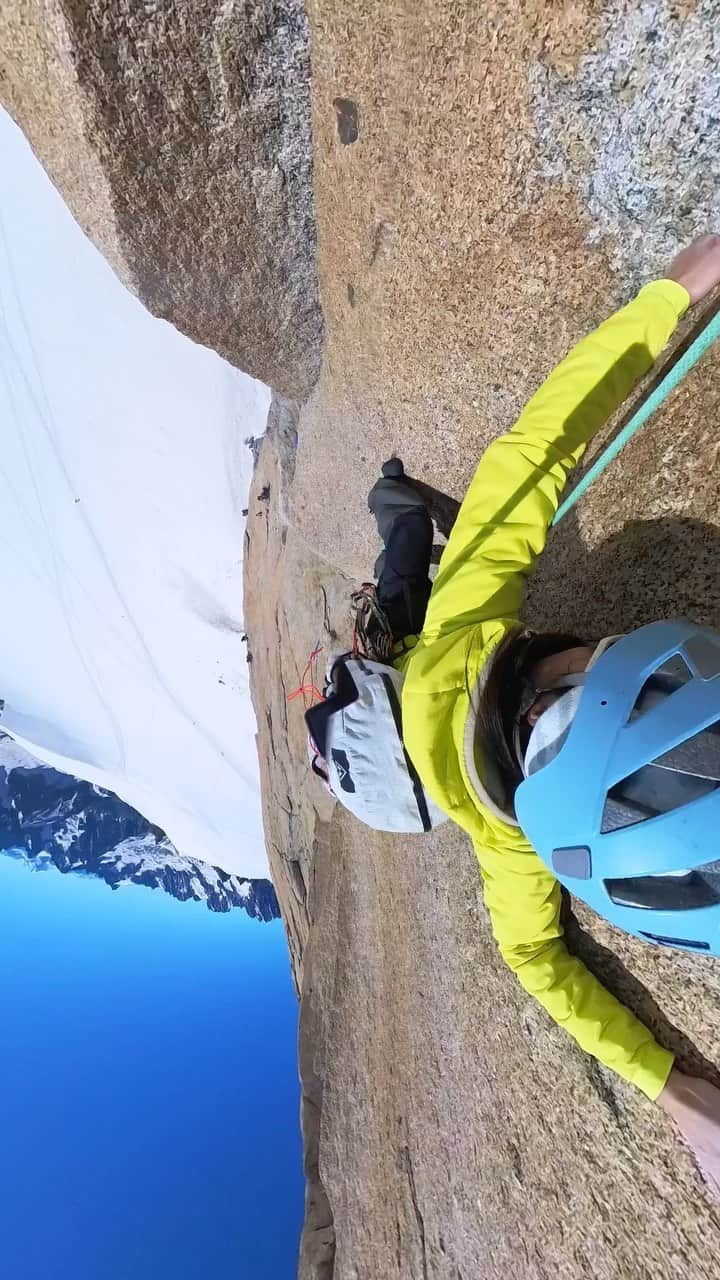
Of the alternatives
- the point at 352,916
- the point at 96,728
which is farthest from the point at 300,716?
the point at 96,728

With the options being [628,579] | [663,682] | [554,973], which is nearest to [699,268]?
[628,579]

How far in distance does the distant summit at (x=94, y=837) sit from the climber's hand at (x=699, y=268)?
12.0m

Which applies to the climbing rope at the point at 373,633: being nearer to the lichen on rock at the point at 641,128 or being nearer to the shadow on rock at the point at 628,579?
the shadow on rock at the point at 628,579

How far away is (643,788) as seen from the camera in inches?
43.3

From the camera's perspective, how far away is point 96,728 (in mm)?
10289

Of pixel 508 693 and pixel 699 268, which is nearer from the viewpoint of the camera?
pixel 699 268

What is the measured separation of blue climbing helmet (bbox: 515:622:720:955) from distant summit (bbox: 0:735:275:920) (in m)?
11.7

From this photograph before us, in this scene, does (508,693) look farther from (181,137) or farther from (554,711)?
(181,137)

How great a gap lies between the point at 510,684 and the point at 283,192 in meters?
2.32

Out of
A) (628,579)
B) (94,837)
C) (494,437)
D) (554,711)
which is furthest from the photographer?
(94,837)

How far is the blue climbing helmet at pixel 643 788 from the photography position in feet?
3.35

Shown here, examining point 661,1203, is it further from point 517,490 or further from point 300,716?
point 300,716

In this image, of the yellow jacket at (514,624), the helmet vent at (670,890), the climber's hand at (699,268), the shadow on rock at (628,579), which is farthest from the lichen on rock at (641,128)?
the helmet vent at (670,890)

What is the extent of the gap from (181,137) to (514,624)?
215cm
